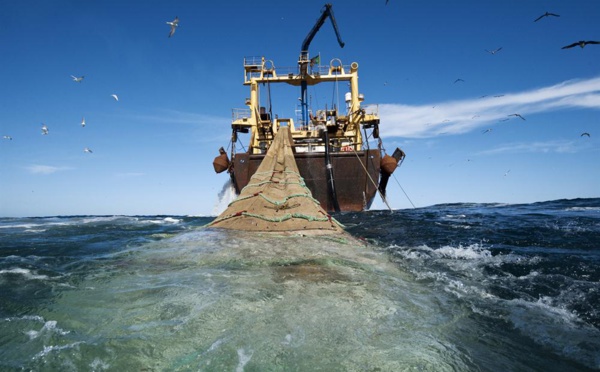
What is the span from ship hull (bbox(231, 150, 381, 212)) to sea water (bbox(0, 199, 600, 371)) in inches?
342

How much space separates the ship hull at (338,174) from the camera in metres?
13.8

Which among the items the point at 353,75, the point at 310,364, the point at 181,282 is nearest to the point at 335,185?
the point at 353,75

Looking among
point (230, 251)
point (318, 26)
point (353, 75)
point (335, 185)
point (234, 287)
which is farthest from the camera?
point (318, 26)

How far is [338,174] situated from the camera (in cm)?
1402

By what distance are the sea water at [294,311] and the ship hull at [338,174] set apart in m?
8.68

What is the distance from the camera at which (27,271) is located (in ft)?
14.0

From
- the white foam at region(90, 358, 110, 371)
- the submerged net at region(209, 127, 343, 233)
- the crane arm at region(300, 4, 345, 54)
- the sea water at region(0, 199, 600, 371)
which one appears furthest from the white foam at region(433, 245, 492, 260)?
the crane arm at region(300, 4, 345, 54)

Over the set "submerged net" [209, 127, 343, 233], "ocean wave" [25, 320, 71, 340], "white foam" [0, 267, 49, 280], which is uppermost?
"submerged net" [209, 127, 343, 233]

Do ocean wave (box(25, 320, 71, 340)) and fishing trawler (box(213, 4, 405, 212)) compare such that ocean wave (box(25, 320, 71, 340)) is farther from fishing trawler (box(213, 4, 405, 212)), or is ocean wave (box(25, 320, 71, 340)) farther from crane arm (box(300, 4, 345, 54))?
crane arm (box(300, 4, 345, 54))

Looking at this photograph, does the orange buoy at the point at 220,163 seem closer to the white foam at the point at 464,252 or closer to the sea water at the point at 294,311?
the sea water at the point at 294,311

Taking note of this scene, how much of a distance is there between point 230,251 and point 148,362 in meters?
2.79

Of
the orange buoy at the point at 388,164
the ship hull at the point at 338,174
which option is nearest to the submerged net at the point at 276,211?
the ship hull at the point at 338,174

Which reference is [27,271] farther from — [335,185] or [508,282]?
[335,185]

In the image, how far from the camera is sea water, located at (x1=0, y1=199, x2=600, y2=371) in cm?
207
